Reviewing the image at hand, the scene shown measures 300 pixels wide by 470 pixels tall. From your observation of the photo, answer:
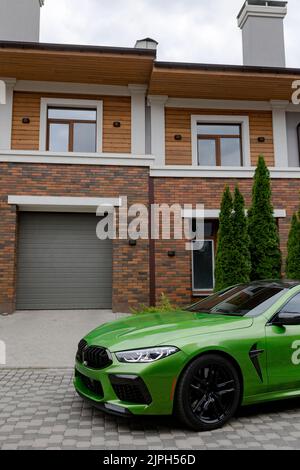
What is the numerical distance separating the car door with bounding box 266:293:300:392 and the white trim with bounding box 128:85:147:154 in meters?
8.51

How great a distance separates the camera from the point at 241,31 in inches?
630

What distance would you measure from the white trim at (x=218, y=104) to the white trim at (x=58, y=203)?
153 inches

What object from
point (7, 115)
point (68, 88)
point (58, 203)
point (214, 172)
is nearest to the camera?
point (58, 203)

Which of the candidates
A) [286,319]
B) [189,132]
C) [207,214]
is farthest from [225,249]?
[286,319]

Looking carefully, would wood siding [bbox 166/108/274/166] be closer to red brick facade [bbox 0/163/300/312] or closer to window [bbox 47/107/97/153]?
red brick facade [bbox 0/163/300/312]

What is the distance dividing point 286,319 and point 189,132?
9.01 meters

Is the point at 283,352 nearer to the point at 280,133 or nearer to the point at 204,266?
the point at 204,266

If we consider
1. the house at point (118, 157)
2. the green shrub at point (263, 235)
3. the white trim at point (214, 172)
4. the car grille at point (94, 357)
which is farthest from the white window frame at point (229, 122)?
the car grille at point (94, 357)

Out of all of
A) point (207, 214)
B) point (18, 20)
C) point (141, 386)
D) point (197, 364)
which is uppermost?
point (18, 20)

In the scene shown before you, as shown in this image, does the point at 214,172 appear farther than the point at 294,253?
Yes

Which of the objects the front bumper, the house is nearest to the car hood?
the front bumper

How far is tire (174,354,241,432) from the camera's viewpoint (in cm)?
364

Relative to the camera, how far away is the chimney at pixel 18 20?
13.5m

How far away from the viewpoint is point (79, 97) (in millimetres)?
11836
